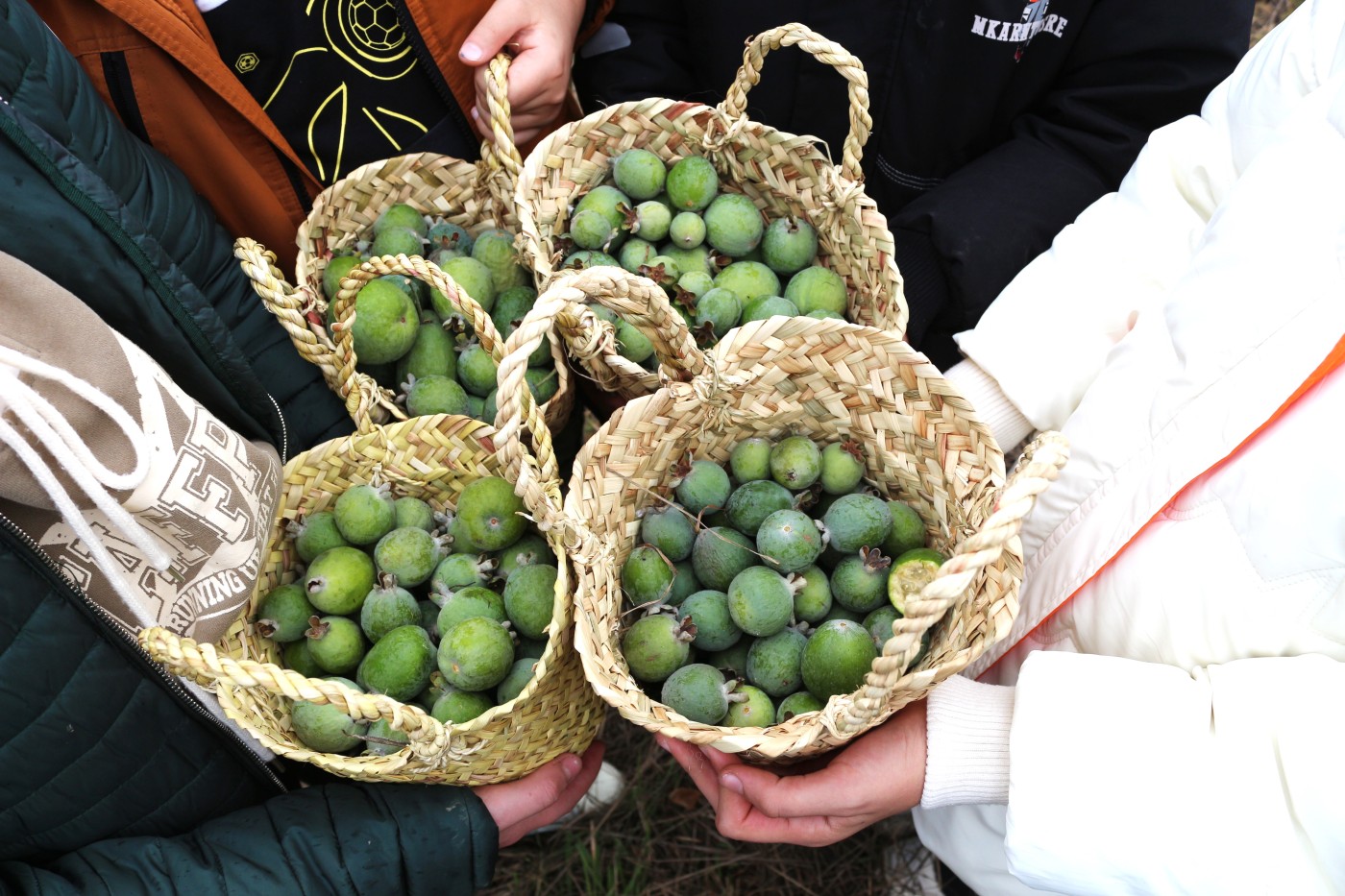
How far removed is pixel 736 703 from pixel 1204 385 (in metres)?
0.71

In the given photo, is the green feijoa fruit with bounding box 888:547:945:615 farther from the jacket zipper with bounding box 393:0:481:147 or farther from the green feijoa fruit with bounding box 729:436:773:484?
the jacket zipper with bounding box 393:0:481:147

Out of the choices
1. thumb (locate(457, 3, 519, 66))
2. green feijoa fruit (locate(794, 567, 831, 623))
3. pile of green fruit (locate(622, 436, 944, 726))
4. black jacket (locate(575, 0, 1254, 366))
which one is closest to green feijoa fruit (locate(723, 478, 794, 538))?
pile of green fruit (locate(622, 436, 944, 726))

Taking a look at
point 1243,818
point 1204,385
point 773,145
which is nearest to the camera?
point 1243,818

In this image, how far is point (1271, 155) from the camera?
3.47ft

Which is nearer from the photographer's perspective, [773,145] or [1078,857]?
[1078,857]

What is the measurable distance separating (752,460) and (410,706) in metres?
0.62

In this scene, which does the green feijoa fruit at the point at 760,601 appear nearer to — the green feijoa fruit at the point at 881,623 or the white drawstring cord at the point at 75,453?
the green feijoa fruit at the point at 881,623

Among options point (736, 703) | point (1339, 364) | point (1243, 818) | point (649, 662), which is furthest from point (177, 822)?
point (1339, 364)

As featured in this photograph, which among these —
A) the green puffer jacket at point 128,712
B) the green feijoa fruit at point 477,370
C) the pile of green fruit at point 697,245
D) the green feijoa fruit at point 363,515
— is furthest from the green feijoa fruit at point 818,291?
the green puffer jacket at point 128,712

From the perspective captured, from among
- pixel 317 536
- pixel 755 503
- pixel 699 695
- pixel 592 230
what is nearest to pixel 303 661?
pixel 317 536

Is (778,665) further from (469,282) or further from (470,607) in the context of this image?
(469,282)

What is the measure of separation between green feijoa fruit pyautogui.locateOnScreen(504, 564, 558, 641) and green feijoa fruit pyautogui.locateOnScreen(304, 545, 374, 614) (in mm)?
236

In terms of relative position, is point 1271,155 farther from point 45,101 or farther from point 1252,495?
point 45,101

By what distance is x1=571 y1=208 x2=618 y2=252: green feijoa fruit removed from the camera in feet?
4.91
